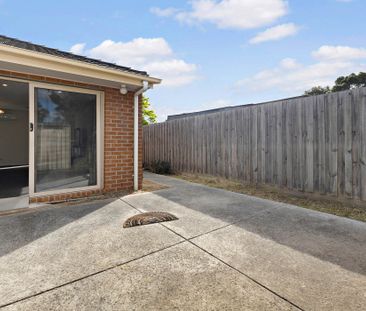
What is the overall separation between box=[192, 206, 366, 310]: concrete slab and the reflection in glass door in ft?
9.99

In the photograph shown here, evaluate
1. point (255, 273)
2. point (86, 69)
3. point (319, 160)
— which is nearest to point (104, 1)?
point (86, 69)

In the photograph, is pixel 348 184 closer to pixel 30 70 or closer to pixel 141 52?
pixel 30 70

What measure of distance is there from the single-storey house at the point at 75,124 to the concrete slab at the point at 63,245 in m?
0.93

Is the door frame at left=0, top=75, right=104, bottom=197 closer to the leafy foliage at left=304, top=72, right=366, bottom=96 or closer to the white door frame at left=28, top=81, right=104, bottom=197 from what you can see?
the white door frame at left=28, top=81, right=104, bottom=197

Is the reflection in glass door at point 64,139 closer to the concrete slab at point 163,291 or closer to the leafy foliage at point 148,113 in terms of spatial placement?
the concrete slab at point 163,291

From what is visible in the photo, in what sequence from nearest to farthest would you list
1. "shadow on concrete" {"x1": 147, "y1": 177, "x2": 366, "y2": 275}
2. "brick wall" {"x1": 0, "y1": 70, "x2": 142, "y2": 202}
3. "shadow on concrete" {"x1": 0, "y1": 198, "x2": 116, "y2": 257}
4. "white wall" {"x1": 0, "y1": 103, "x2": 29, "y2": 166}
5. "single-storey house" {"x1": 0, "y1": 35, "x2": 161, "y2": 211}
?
1. "shadow on concrete" {"x1": 147, "y1": 177, "x2": 366, "y2": 275}
2. "shadow on concrete" {"x1": 0, "y1": 198, "x2": 116, "y2": 257}
3. "single-storey house" {"x1": 0, "y1": 35, "x2": 161, "y2": 211}
4. "brick wall" {"x1": 0, "y1": 70, "x2": 142, "y2": 202}
5. "white wall" {"x1": 0, "y1": 103, "x2": 29, "y2": 166}

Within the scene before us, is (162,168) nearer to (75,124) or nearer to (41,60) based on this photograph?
(75,124)

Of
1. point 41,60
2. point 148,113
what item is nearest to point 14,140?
point 41,60

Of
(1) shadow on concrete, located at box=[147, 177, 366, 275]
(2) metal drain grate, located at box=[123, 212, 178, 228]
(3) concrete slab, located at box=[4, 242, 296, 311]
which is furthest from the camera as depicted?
(2) metal drain grate, located at box=[123, 212, 178, 228]

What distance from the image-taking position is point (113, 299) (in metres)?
1.52

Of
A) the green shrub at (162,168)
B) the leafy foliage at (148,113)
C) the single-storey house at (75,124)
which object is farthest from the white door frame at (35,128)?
the leafy foliage at (148,113)

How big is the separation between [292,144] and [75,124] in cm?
453

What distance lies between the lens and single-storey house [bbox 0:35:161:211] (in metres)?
3.69

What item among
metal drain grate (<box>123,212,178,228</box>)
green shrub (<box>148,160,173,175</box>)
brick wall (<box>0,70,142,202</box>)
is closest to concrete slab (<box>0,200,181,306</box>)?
metal drain grate (<box>123,212,178,228</box>)
